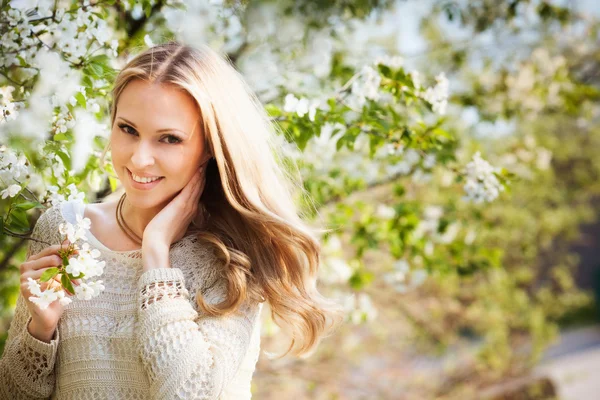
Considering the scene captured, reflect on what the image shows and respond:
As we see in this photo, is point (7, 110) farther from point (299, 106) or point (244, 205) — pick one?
point (299, 106)

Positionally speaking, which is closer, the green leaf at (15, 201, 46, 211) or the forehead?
the green leaf at (15, 201, 46, 211)

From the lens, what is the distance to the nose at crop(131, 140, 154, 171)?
1717 mm

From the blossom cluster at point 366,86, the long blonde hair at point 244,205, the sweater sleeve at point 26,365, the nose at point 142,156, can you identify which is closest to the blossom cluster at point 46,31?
the long blonde hair at point 244,205

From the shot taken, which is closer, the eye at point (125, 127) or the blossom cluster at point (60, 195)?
the blossom cluster at point (60, 195)

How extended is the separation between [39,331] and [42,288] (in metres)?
0.16

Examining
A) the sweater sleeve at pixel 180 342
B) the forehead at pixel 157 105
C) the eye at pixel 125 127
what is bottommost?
the sweater sleeve at pixel 180 342

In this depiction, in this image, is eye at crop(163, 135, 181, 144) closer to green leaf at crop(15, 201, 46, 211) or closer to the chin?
the chin

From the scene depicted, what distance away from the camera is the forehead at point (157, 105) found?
1.74 metres

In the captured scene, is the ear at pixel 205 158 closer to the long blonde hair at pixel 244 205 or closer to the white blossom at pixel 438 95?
the long blonde hair at pixel 244 205

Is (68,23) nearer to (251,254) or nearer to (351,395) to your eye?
(251,254)

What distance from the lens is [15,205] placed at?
1617 millimetres

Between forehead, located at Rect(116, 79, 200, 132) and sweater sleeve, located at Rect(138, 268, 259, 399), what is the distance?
0.40m

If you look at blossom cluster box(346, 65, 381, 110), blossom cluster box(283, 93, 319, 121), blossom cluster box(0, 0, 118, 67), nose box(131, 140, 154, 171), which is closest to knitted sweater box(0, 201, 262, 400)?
nose box(131, 140, 154, 171)

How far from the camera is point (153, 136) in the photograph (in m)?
1.75
